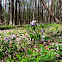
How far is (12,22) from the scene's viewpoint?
12.3m

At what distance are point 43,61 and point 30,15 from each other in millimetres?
28722

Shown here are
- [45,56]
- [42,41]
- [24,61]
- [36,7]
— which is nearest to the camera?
[24,61]

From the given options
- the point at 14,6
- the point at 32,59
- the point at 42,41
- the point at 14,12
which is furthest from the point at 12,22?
the point at 32,59

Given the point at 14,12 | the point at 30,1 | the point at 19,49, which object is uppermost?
the point at 30,1

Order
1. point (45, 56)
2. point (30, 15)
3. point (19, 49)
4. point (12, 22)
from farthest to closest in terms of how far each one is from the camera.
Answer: point (30, 15) → point (12, 22) → point (19, 49) → point (45, 56)

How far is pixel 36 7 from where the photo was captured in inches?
813

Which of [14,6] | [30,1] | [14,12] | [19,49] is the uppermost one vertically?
[30,1]

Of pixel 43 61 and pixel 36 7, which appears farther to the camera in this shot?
pixel 36 7

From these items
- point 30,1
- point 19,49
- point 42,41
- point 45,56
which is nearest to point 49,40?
point 42,41

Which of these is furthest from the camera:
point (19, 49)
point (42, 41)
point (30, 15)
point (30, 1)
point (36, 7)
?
point (30, 15)

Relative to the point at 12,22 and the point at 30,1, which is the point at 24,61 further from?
the point at 30,1

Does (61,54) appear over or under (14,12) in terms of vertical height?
under

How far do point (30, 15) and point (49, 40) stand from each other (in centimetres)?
2728

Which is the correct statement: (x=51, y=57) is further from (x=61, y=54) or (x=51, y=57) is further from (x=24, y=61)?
(x=24, y=61)
